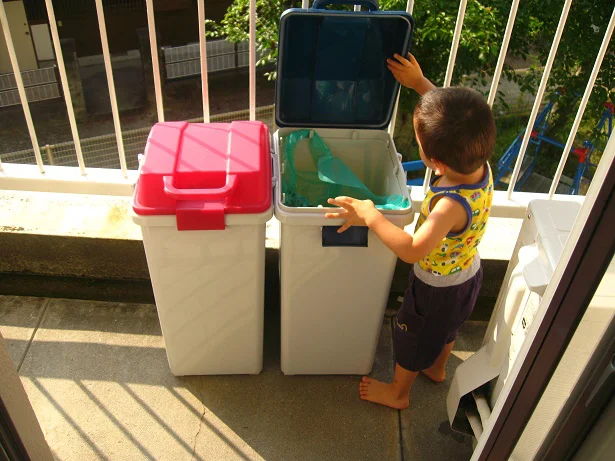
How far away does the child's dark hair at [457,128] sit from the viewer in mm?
1723

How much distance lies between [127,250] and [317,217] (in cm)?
112

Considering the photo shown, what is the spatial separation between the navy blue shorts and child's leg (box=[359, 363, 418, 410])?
66 mm

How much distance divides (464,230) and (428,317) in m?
0.40

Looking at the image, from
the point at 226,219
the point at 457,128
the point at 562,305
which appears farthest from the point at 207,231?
the point at 562,305

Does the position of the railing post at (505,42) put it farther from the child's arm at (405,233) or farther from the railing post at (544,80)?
the child's arm at (405,233)

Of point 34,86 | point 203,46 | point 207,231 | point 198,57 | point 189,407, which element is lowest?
point 34,86

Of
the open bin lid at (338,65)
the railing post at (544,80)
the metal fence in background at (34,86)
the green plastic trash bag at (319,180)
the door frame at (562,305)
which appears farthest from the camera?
the metal fence in background at (34,86)

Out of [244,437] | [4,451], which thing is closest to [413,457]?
[244,437]

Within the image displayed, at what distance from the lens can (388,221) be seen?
6.20ft

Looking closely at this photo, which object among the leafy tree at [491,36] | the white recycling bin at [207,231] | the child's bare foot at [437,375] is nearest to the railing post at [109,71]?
the white recycling bin at [207,231]

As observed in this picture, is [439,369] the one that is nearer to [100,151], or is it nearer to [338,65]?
[338,65]

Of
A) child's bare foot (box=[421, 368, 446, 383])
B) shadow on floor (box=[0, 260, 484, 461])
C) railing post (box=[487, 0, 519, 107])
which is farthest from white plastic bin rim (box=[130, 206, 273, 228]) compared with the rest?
child's bare foot (box=[421, 368, 446, 383])

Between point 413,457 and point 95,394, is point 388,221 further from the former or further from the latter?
point 95,394

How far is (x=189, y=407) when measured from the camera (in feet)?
7.73
